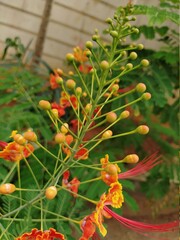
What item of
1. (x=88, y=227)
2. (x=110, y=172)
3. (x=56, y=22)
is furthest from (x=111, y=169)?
(x=56, y=22)

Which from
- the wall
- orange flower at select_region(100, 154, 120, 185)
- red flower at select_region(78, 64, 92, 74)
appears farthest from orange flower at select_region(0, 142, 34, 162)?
the wall

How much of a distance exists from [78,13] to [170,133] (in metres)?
0.77

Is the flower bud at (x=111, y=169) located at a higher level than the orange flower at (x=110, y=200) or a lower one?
higher

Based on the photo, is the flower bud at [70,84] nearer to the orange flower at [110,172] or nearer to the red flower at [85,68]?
the orange flower at [110,172]

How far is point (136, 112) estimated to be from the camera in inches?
55.0

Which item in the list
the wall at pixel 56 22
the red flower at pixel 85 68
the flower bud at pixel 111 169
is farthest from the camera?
the wall at pixel 56 22

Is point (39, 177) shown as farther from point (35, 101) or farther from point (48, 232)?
point (48, 232)

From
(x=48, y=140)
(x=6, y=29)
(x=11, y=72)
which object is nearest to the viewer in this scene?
(x=48, y=140)

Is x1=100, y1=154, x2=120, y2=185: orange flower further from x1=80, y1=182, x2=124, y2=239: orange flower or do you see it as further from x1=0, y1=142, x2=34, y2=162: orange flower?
x1=0, y1=142, x2=34, y2=162: orange flower

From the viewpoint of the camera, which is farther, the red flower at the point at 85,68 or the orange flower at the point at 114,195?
the red flower at the point at 85,68

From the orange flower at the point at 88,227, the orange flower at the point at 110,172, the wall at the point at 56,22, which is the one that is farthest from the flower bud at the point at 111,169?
the wall at the point at 56,22

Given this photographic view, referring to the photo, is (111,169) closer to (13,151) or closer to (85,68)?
(13,151)

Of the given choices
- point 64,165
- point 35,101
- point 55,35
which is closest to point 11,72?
point 35,101

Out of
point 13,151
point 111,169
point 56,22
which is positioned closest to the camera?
point 111,169
